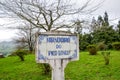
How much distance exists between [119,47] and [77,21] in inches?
631

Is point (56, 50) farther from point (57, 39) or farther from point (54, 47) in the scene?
point (57, 39)

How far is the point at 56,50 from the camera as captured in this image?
11.6 ft

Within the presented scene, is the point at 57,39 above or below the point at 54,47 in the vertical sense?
above

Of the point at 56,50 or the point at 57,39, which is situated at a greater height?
the point at 57,39

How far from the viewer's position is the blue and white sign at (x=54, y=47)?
348cm

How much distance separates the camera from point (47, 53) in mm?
3498

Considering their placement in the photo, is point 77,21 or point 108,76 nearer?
point 77,21

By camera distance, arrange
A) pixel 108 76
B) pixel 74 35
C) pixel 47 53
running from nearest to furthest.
Answer: pixel 47 53, pixel 74 35, pixel 108 76

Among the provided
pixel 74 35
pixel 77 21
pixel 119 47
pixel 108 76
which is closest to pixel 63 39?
pixel 74 35

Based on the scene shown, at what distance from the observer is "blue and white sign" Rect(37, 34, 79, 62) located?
3.48 metres

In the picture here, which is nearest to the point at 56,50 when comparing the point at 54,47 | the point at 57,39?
the point at 54,47

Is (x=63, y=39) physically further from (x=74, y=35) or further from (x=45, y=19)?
(x=45, y=19)

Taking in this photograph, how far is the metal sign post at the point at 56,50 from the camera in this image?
3484mm

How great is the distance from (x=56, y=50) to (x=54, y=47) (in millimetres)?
60
